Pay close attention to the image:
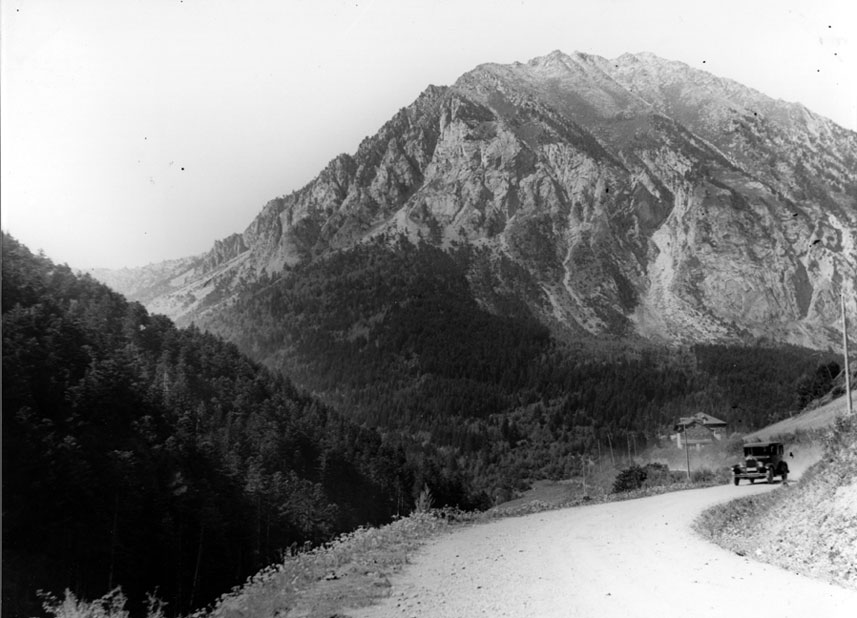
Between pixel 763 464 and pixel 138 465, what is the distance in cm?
3939

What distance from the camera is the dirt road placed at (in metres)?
9.64

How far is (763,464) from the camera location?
35000 mm

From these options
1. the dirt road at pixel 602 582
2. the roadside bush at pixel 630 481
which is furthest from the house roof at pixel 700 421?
the dirt road at pixel 602 582

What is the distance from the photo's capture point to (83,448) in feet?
150

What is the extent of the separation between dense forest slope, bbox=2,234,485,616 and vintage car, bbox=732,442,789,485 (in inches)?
1048

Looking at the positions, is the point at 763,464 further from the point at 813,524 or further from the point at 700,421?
the point at 700,421

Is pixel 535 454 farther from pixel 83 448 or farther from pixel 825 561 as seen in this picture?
pixel 825 561

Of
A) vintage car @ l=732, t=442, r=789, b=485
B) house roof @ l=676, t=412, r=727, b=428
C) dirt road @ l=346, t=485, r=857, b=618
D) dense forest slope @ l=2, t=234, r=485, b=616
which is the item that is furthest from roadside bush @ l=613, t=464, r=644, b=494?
house roof @ l=676, t=412, r=727, b=428

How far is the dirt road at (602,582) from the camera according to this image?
9641 millimetres

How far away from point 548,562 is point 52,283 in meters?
84.3

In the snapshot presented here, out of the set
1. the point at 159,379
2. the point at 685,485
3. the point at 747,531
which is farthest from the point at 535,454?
the point at 747,531

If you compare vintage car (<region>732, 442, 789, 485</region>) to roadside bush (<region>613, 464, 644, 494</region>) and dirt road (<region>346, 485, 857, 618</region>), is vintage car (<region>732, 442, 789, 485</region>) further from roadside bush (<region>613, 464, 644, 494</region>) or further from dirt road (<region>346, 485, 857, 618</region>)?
dirt road (<region>346, 485, 857, 618</region>)

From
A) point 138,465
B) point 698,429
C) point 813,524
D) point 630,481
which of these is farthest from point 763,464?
point 698,429

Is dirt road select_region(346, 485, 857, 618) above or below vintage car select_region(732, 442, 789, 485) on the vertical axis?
above
